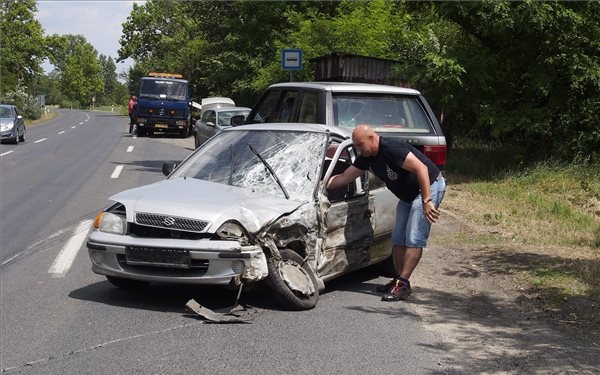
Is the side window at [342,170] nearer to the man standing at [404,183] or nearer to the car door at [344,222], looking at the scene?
the car door at [344,222]

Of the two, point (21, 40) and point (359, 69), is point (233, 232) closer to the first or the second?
point (359, 69)

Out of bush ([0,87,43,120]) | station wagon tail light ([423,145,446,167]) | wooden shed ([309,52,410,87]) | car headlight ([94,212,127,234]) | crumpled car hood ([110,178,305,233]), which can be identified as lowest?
bush ([0,87,43,120])

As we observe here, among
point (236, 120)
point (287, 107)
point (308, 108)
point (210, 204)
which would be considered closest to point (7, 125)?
point (236, 120)

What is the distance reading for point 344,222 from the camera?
7.11 meters

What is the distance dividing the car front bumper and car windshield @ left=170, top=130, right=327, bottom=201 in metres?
0.93

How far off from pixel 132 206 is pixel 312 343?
1.96 m

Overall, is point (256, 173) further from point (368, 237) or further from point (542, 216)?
point (542, 216)

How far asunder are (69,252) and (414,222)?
14.4 feet

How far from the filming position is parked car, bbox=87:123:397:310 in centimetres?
611

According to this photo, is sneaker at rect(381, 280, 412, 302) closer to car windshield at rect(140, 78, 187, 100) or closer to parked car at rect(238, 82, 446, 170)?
parked car at rect(238, 82, 446, 170)

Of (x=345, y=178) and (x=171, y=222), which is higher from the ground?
(x=345, y=178)

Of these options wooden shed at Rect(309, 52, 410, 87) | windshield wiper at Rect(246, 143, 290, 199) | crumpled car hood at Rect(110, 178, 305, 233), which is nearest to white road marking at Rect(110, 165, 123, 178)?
wooden shed at Rect(309, 52, 410, 87)

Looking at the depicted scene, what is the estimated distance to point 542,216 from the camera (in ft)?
37.4

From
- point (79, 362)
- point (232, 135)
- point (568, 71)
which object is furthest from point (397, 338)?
point (568, 71)
